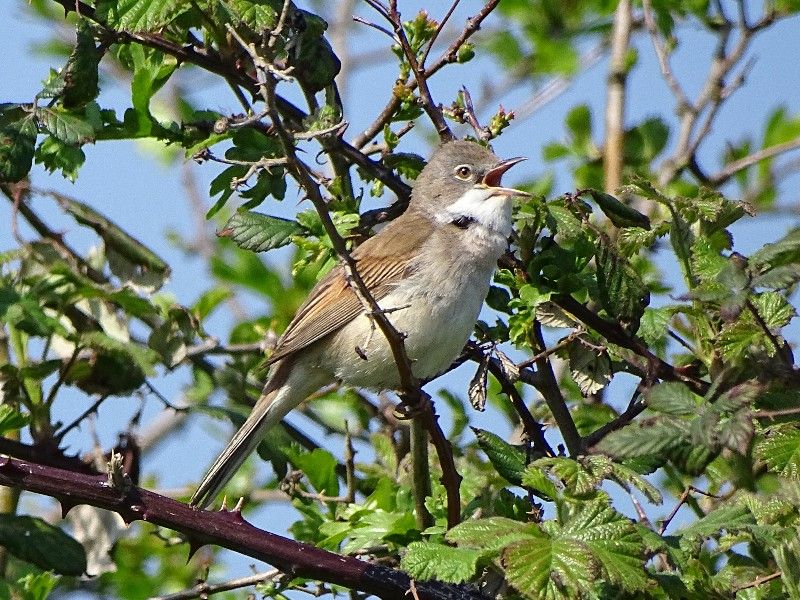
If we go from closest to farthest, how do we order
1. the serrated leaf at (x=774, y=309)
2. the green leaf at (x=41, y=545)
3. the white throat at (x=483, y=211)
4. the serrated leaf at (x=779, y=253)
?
the serrated leaf at (x=779, y=253) < the serrated leaf at (x=774, y=309) < the green leaf at (x=41, y=545) < the white throat at (x=483, y=211)

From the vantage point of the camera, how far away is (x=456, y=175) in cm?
497

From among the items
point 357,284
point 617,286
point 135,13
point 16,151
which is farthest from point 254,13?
point 617,286

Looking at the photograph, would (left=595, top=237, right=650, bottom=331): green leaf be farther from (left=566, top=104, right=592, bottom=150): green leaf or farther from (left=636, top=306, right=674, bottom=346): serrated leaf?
(left=566, top=104, right=592, bottom=150): green leaf

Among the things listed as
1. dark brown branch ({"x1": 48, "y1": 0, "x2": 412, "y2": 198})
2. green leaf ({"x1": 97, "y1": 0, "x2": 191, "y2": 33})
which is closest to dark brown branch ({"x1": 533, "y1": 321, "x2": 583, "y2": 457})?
dark brown branch ({"x1": 48, "y1": 0, "x2": 412, "y2": 198})

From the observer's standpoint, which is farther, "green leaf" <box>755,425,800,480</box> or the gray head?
the gray head

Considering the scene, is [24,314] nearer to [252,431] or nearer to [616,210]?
[252,431]

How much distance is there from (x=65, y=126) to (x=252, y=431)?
1324 millimetres

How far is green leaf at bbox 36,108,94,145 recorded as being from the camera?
3572 millimetres

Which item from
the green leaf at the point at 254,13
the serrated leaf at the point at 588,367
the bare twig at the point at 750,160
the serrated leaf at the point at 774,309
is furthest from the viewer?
the bare twig at the point at 750,160

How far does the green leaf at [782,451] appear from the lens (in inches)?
115

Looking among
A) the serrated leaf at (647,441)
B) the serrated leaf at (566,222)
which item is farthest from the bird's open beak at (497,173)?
the serrated leaf at (647,441)

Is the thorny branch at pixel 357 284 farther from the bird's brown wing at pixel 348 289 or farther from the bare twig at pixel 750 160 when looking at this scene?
the bare twig at pixel 750 160

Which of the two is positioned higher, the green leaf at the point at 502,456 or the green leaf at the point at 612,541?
the green leaf at the point at 502,456

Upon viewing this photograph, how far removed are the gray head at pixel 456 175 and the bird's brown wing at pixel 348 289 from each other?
252mm
